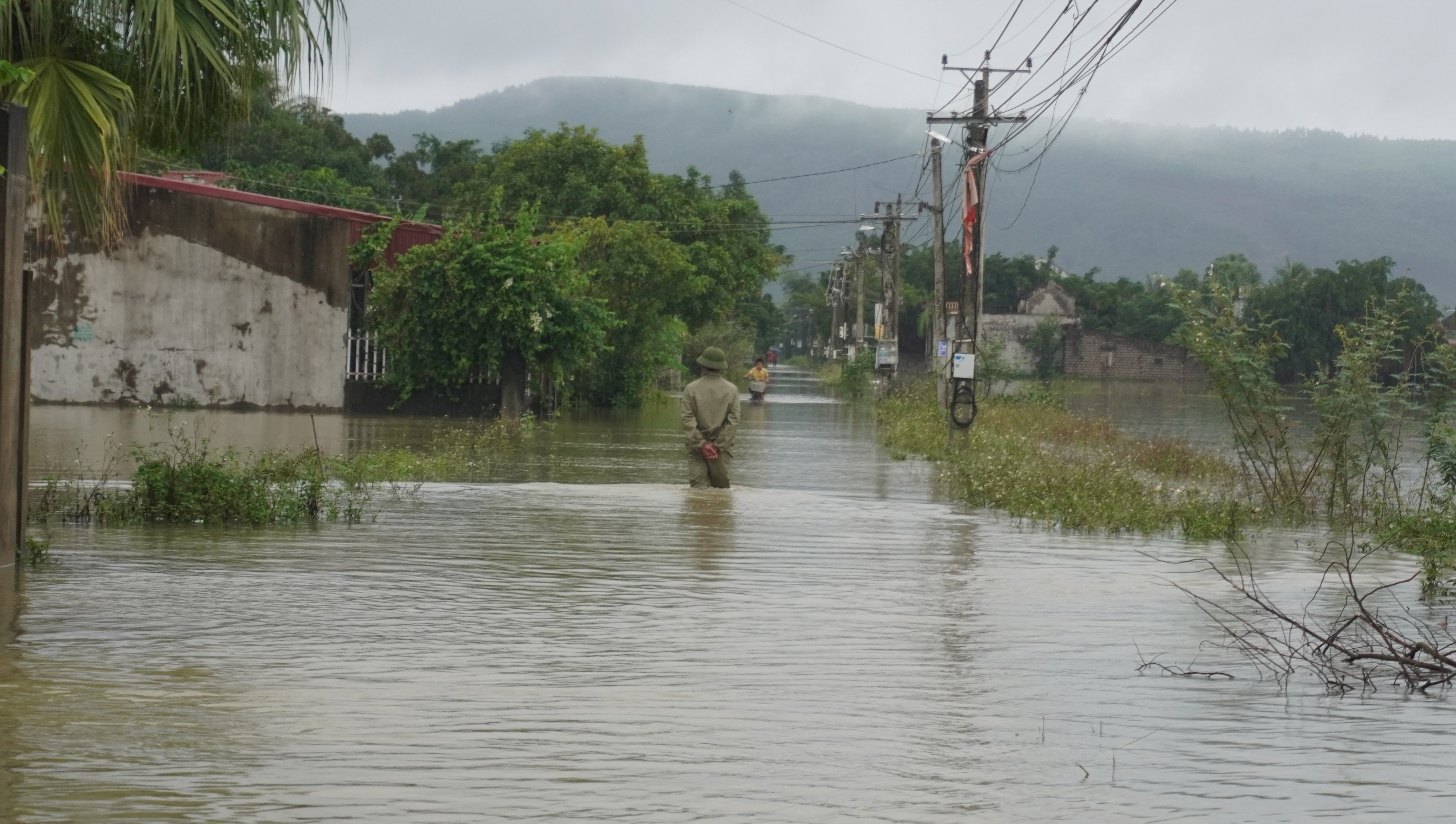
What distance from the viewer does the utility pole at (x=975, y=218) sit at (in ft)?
86.0

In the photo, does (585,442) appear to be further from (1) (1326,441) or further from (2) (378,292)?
(1) (1326,441)

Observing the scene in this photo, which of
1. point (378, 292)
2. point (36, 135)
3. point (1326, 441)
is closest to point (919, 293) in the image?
point (378, 292)

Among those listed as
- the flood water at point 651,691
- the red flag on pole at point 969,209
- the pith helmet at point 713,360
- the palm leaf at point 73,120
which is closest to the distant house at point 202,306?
the red flag on pole at point 969,209

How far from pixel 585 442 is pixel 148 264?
962 centimetres

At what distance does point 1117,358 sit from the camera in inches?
3639

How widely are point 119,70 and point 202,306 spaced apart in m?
19.7

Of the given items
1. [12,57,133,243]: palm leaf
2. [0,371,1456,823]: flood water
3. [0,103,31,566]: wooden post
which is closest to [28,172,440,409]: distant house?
[0,371,1456,823]: flood water

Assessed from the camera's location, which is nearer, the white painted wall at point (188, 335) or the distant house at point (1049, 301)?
the white painted wall at point (188, 335)

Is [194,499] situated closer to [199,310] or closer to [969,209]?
[969,209]

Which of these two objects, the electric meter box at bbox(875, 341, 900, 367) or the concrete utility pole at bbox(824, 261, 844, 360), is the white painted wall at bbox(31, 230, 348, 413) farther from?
the concrete utility pole at bbox(824, 261, 844, 360)

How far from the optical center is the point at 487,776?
5.45 metres

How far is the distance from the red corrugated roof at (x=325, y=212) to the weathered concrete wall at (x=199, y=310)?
0.38 feet

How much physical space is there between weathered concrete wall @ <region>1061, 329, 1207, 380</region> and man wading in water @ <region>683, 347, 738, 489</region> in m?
78.3

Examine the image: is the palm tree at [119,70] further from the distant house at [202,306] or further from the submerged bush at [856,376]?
the submerged bush at [856,376]
